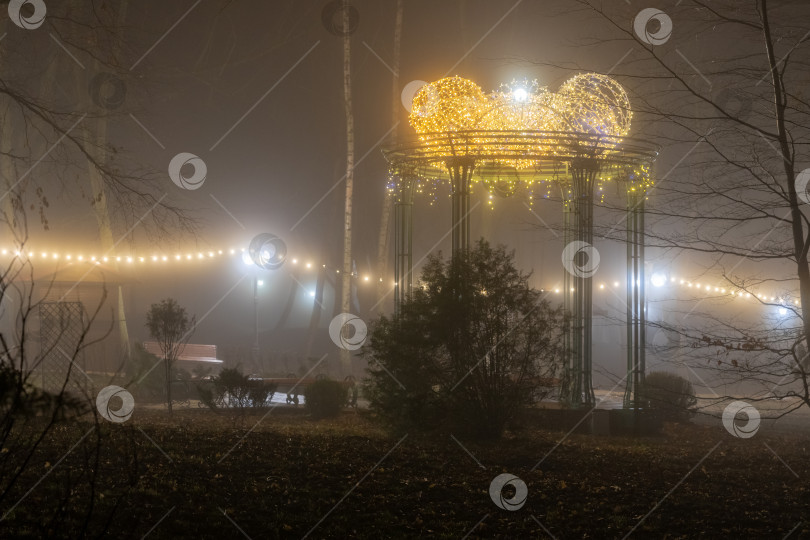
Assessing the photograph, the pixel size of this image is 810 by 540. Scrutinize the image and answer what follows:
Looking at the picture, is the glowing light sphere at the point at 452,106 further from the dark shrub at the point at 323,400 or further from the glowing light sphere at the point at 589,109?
the dark shrub at the point at 323,400

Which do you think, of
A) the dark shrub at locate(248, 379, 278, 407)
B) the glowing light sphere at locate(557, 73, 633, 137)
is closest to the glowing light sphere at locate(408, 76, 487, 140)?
the glowing light sphere at locate(557, 73, 633, 137)

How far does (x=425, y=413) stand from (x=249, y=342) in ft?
78.2

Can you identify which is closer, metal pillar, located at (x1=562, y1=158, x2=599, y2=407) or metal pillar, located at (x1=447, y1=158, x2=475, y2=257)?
metal pillar, located at (x1=562, y1=158, x2=599, y2=407)

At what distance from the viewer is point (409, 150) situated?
46.1 feet

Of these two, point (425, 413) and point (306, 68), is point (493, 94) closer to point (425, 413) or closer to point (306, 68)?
point (425, 413)

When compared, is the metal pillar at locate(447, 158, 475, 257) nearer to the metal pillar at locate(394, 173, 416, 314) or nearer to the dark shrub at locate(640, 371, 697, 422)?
the metal pillar at locate(394, 173, 416, 314)

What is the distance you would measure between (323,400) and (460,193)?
447 centimetres

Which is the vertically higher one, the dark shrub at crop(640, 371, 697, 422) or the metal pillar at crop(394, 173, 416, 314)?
the metal pillar at crop(394, 173, 416, 314)

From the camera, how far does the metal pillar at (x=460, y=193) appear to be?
13492mm

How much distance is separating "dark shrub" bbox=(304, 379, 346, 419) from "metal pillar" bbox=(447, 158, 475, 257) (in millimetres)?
3588

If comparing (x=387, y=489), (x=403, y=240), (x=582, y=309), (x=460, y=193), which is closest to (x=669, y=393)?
(x=582, y=309)

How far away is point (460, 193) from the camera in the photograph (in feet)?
44.2

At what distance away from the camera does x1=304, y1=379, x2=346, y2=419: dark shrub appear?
1478cm

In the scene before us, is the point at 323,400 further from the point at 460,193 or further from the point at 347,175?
the point at 347,175
